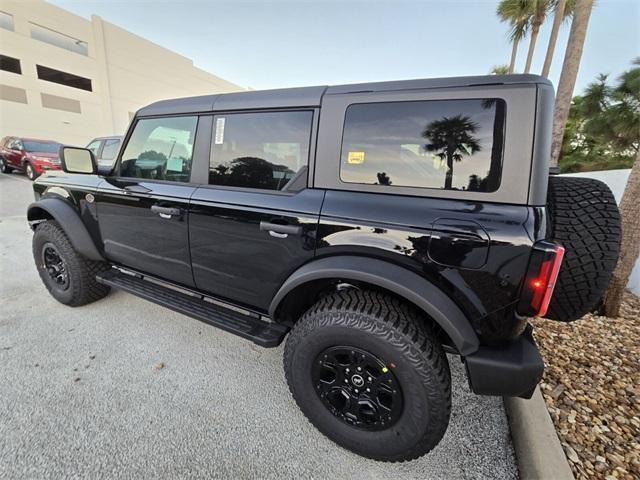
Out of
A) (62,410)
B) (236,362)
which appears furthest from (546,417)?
(62,410)

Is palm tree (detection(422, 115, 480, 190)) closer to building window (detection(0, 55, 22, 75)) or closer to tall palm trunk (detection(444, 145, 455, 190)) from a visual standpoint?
tall palm trunk (detection(444, 145, 455, 190))

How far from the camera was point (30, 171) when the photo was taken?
1091 centimetres

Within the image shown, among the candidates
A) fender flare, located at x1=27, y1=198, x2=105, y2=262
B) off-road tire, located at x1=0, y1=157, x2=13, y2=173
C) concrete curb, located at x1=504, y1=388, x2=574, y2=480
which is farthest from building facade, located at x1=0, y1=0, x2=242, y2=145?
concrete curb, located at x1=504, y1=388, x2=574, y2=480

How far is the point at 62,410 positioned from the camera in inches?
72.7

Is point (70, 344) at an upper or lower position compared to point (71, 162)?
lower

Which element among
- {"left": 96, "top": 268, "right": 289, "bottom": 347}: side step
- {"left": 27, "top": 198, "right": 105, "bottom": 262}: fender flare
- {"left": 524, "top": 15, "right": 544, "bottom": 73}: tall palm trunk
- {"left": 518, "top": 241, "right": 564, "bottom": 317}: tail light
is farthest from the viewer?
{"left": 524, "top": 15, "right": 544, "bottom": 73}: tall palm trunk

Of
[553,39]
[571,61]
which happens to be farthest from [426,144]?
[553,39]

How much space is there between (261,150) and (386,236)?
102cm

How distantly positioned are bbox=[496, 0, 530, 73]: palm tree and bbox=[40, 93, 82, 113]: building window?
2775 centimetres

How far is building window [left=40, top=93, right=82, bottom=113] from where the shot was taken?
20.9 meters

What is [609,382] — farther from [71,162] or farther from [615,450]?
[71,162]

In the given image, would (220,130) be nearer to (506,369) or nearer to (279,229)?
(279,229)

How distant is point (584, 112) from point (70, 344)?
1679 centimetres

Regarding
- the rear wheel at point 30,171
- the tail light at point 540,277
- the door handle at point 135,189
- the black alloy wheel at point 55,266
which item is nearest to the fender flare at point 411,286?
the tail light at point 540,277
